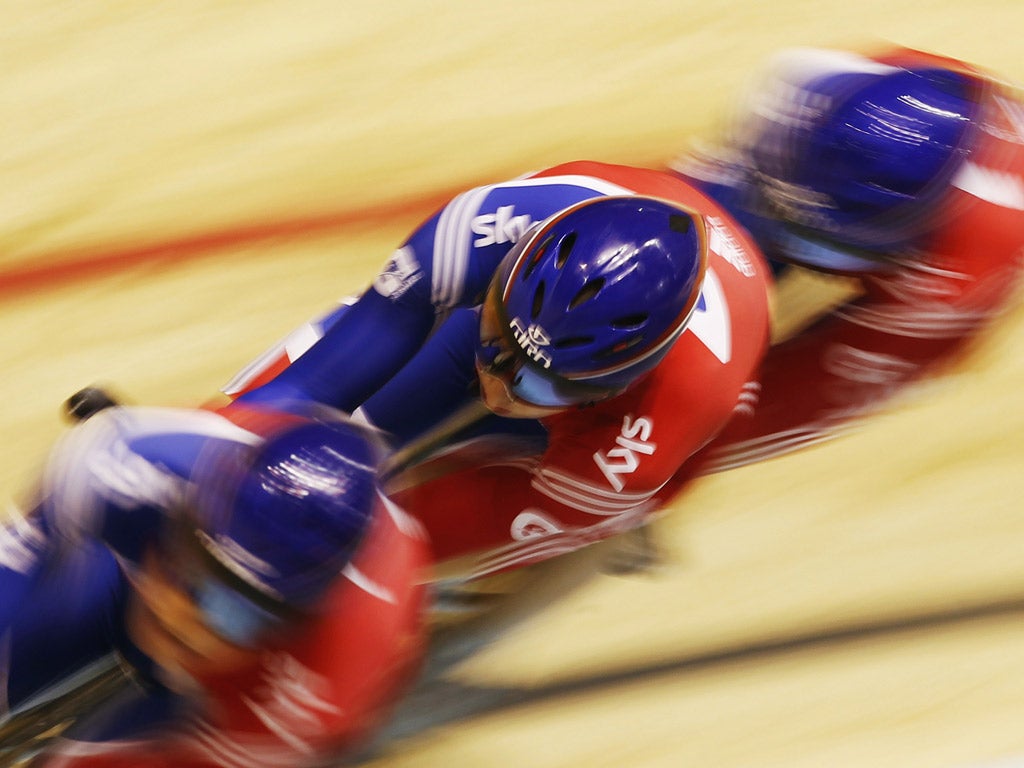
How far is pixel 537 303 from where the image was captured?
163 centimetres

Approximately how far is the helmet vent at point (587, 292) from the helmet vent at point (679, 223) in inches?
5.1

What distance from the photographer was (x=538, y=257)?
164cm

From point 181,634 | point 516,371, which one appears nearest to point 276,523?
point 181,634

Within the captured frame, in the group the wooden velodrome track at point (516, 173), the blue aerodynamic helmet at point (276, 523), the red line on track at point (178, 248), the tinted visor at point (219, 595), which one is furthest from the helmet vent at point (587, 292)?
the red line on track at point (178, 248)

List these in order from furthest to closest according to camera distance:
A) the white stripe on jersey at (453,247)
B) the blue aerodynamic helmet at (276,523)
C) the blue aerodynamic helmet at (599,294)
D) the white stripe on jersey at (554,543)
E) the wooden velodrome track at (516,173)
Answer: the wooden velodrome track at (516,173)
the white stripe on jersey at (554,543)
the white stripe on jersey at (453,247)
the blue aerodynamic helmet at (599,294)
the blue aerodynamic helmet at (276,523)

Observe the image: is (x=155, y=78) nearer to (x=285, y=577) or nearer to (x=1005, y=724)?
(x=285, y=577)

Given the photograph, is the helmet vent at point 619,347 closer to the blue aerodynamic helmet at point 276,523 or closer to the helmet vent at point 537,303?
the helmet vent at point 537,303

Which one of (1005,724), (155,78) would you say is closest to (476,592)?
(1005,724)

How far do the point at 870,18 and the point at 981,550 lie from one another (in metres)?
1.39

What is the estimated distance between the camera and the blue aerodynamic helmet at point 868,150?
5.77ft

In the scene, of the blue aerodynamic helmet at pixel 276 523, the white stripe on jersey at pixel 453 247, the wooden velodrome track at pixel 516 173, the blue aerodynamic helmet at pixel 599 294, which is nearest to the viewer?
the blue aerodynamic helmet at pixel 276 523

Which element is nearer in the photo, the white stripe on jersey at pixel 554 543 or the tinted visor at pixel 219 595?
the tinted visor at pixel 219 595

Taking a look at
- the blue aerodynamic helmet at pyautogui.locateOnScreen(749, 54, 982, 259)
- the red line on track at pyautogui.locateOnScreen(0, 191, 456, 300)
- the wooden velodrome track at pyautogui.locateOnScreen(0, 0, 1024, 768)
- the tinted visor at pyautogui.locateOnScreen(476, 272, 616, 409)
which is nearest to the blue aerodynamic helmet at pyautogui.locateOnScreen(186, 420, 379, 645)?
the tinted visor at pyautogui.locateOnScreen(476, 272, 616, 409)

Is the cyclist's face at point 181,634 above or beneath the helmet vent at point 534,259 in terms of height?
beneath
